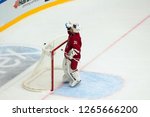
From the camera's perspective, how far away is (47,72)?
28.3ft

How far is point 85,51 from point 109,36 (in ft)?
3.86

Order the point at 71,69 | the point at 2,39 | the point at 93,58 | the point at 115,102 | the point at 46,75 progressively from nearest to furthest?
the point at 115,102 < the point at 71,69 < the point at 46,75 < the point at 93,58 < the point at 2,39

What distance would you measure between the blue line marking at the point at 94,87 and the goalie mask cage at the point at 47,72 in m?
0.29

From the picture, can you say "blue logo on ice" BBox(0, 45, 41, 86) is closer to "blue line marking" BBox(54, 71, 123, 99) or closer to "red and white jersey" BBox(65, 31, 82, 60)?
"blue line marking" BBox(54, 71, 123, 99)

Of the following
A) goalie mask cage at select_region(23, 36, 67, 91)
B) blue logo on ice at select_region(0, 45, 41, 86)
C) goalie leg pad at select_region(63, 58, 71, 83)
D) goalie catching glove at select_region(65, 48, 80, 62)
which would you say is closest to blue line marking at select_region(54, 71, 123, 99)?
goalie leg pad at select_region(63, 58, 71, 83)

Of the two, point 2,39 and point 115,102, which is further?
point 2,39

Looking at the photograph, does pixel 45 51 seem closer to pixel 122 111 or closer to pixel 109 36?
pixel 122 111

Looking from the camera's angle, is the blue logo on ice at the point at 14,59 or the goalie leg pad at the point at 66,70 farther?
the blue logo on ice at the point at 14,59

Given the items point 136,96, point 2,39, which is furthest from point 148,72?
point 2,39

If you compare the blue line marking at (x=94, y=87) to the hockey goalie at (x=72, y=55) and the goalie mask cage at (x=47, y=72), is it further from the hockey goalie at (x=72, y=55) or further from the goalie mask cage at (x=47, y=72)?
the goalie mask cage at (x=47, y=72)

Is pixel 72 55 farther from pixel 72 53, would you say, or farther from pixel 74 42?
pixel 74 42

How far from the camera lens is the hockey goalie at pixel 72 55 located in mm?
7766

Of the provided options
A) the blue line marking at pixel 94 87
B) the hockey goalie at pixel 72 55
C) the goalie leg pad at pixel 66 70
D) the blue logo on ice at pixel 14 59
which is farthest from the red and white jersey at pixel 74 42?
the blue logo on ice at pixel 14 59

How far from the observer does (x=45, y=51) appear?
804 centimetres
